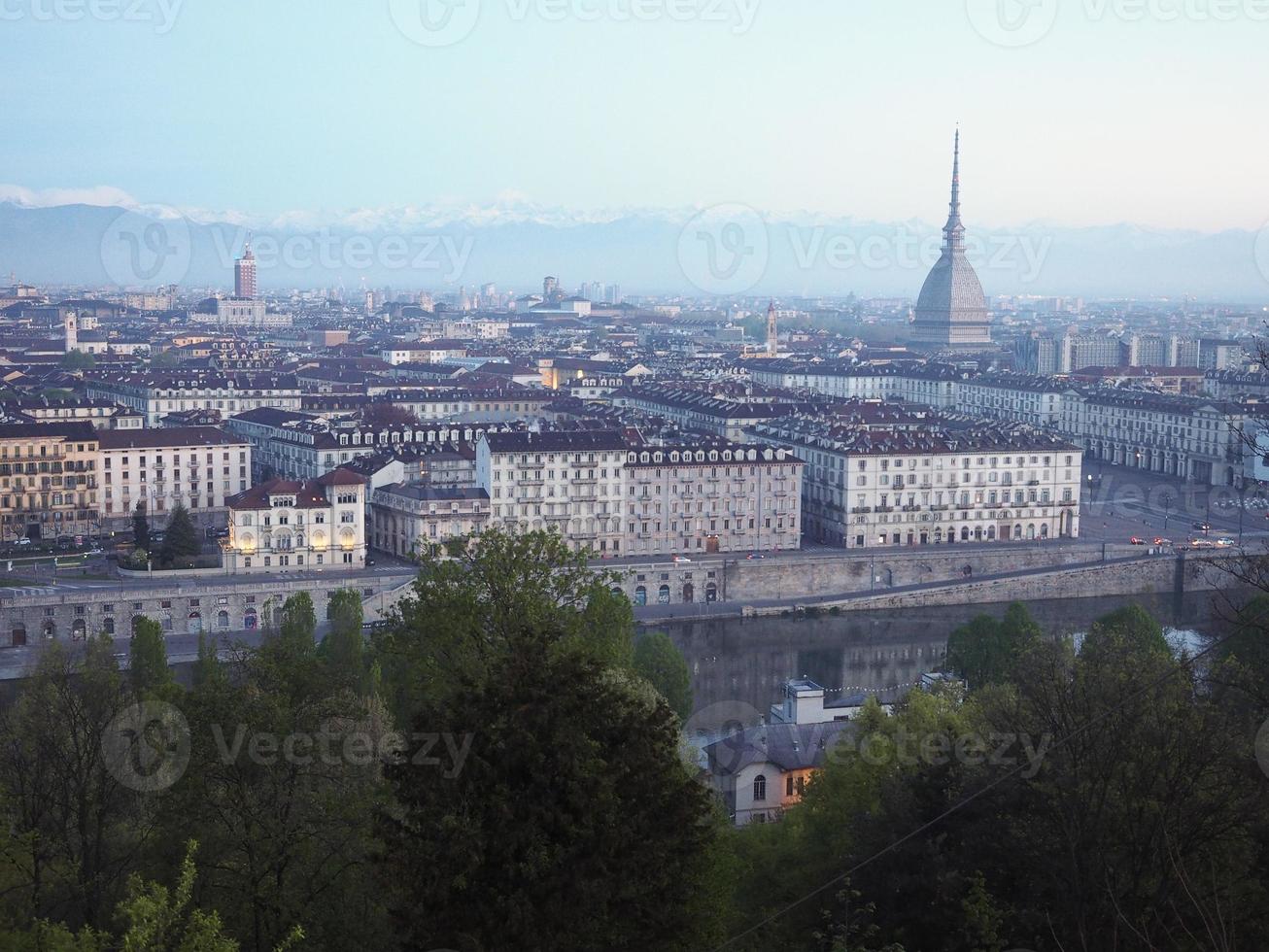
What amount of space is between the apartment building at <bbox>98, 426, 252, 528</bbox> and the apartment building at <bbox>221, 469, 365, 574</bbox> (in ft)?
15.3

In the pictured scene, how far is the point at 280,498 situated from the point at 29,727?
13.1 meters

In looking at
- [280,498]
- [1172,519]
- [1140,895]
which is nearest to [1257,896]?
[1140,895]

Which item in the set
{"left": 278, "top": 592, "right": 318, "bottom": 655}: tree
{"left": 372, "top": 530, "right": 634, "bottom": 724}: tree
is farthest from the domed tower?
{"left": 372, "top": 530, "right": 634, "bottom": 724}: tree

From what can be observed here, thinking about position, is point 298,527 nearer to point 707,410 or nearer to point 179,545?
point 179,545

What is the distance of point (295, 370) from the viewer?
161ft

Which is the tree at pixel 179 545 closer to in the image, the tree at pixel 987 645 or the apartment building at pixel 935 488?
the apartment building at pixel 935 488

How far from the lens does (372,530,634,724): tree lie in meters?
9.84

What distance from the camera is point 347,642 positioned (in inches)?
650

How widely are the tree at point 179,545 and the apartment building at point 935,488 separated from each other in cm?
1022

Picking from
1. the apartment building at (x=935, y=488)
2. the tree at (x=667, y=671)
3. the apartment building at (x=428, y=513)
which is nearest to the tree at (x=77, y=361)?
the apartment building at (x=428, y=513)

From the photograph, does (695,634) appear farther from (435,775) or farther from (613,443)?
(435,775)

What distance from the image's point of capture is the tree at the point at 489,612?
9836 millimetres

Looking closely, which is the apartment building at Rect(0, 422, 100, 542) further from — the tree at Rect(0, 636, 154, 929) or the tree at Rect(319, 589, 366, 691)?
the tree at Rect(0, 636, 154, 929)

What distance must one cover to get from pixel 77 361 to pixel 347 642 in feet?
128
